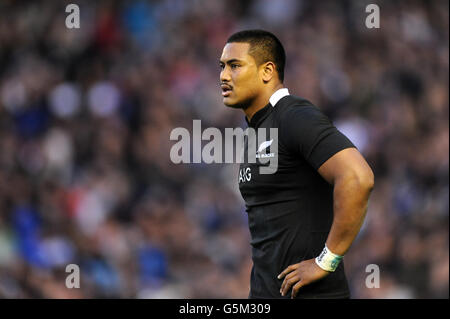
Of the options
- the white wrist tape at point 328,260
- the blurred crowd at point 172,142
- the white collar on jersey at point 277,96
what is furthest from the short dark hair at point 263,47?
the blurred crowd at point 172,142

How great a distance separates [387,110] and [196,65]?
2.40m

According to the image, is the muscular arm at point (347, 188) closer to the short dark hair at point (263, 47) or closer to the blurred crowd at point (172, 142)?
the short dark hair at point (263, 47)

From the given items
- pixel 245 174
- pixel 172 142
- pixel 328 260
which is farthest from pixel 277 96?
pixel 172 142

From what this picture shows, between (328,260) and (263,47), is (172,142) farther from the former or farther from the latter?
(328,260)

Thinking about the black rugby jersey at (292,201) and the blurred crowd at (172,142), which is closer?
the black rugby jersey at (292,201)

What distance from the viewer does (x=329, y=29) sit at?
8922 mm

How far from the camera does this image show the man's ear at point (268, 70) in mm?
3598

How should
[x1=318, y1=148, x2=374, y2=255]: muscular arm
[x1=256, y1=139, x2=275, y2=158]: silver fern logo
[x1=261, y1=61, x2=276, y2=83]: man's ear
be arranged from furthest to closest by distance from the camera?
1. [x1=261, y1=61, x2=276, y2=83]: man's ear
2. [x1=256, y1=139, x2=275, y2=158]: silver fern logo
3. [x1=318, y1=148, x2=374, y2=255]: muscular arm

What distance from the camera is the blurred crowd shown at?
7.28 m

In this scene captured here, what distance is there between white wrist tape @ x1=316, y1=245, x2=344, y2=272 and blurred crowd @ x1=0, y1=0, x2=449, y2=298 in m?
3.68

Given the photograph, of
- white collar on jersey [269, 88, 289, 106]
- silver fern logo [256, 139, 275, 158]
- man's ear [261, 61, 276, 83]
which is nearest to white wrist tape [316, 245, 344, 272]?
silver fern logo [256, 139, 275, 158]

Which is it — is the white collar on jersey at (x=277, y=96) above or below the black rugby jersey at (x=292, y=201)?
above

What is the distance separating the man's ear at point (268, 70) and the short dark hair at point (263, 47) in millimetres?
20

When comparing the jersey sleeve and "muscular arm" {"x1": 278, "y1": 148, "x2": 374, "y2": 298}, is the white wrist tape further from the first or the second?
the jersey sleeve
